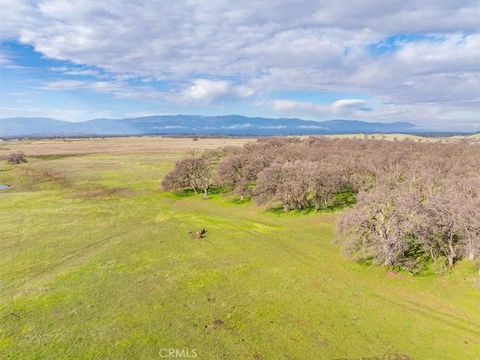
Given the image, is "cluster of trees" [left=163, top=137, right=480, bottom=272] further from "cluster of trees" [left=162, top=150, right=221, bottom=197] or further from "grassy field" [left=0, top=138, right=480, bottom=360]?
"grassy field" [left=0, top=138, right=480, bottom=360]

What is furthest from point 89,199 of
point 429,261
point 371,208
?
point 429,261

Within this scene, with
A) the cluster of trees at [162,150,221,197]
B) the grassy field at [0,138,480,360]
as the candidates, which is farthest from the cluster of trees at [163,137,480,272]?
the grassy field at [0,138,480,360]

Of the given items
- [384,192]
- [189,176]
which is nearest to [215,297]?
[384,192]

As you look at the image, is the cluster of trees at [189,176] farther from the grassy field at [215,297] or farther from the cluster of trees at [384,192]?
the grassy field at [215,297]

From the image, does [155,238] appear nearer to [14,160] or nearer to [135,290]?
[135,290]

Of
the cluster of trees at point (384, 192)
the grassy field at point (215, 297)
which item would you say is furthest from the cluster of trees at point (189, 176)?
the grassy field at point (215, 297)
